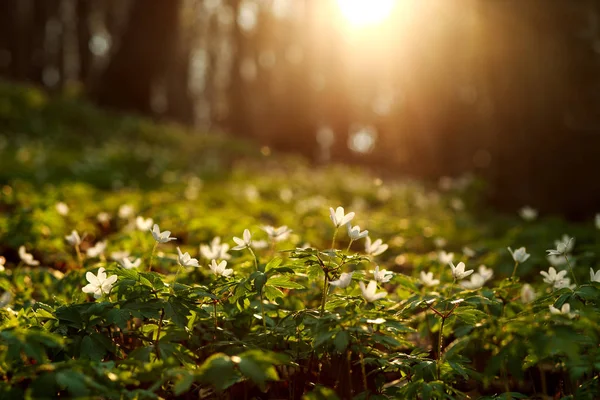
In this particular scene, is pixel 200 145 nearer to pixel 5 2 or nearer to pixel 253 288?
pixel 253 288

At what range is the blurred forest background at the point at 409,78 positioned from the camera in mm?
12477

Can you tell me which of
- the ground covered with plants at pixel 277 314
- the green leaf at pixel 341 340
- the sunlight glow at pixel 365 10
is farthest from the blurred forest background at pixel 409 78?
the green leaf at pixel 341 340

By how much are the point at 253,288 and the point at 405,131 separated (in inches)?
707

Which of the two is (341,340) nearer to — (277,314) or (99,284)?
(277,314)

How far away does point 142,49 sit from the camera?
18016 mm

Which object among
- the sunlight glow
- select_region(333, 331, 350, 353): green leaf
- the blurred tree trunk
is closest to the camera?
select_region(333, 331, 350, 353): green leaf

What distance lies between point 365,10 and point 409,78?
6246mm

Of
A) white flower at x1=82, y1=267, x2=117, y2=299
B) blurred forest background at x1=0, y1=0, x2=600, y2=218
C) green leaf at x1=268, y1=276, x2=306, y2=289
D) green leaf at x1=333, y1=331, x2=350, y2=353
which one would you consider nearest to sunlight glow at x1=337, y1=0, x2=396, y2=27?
blurred forest background at x1=0, y1=0, x2=600, y2=218

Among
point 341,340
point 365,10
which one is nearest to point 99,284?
point 341,340

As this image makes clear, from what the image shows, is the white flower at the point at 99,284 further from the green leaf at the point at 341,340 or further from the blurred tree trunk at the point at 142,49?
the blurred tree trunk at the point at 142,49

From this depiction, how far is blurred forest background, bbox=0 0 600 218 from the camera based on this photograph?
1248 cm

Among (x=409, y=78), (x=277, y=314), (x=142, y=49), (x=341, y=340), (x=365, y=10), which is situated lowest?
(x=277, y=314)

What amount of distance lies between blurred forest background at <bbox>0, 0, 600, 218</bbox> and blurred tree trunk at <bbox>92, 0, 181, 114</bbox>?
0.04m

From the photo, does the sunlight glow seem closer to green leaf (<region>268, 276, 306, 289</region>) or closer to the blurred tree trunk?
the blurred tree trunk
